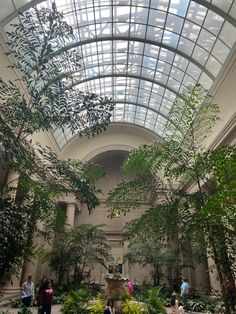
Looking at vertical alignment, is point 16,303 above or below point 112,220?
below

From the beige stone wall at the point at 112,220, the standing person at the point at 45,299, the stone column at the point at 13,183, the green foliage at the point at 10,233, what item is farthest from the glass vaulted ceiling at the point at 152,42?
the standing person at the point at 45,299

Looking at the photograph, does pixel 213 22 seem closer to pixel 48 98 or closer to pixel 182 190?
pixel 182 190

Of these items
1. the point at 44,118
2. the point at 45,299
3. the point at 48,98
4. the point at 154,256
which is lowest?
the point at 45,299

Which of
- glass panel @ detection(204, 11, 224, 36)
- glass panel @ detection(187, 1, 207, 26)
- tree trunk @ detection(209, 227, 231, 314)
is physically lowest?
tree trunk @ detection(209, 227, 231, 314)

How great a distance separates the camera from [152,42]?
15961 millimetres

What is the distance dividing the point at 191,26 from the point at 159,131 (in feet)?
40.0

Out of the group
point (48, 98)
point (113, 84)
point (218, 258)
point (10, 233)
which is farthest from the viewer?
point (113, 84)

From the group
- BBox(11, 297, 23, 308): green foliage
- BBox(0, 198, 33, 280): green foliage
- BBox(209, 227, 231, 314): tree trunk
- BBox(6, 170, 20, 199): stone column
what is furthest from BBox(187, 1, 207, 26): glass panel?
BBox(11, 297, 23, 308): green foliage

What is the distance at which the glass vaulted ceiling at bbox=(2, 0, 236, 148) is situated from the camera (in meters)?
12.6

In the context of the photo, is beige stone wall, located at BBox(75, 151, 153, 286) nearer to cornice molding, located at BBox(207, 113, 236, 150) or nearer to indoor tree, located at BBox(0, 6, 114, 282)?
cornice molding, located at BBox(207, 113, 236, 150)

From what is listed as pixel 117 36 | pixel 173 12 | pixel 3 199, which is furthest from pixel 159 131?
pixel 3 199

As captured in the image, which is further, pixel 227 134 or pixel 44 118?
pixel 227 134

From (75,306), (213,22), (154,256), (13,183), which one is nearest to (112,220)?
(154,256)

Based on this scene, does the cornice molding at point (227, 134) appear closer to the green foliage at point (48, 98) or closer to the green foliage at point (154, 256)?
the green foliage at point (48, 98)
